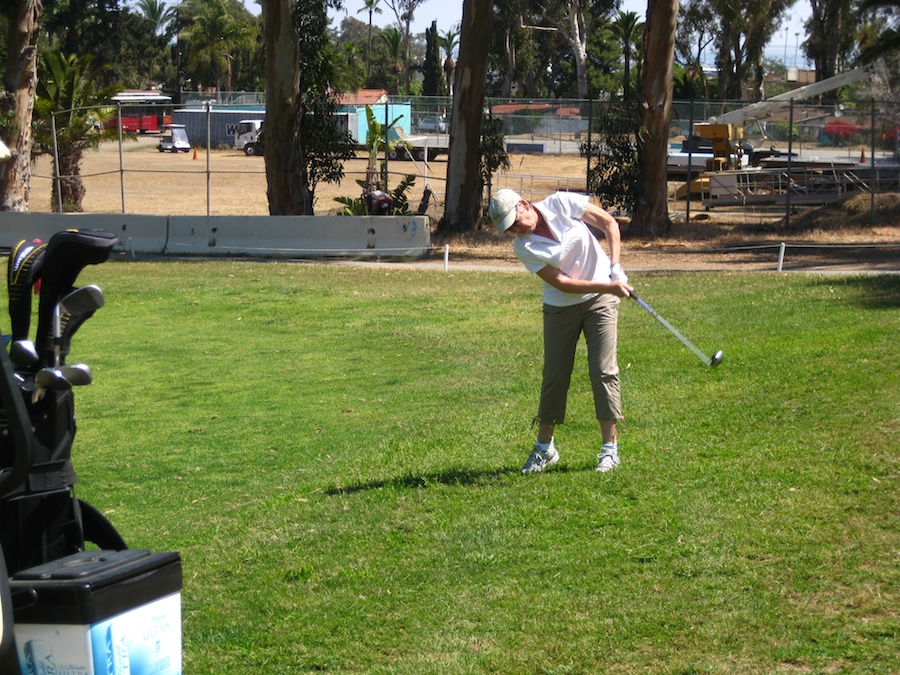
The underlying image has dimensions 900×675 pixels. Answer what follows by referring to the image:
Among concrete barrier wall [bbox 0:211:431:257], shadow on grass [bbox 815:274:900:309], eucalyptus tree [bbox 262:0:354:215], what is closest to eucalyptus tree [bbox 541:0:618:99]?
eucalyptus tree [bbox 262:0:354:215]

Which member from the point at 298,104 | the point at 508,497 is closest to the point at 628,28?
the point at 298,104

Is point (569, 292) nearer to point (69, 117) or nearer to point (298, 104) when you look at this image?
point (298, 104)

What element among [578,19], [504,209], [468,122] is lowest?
[504,209]

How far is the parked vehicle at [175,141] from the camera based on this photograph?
181 ft

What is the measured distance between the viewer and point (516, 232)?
661 centimetres

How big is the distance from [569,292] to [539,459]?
1.12 m

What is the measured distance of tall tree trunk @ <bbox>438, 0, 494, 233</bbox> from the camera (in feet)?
76.2

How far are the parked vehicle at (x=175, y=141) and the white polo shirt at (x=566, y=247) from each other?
168 feet

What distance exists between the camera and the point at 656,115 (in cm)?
2325

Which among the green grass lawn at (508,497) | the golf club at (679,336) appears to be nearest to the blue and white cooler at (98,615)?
the green grass lawn at (508,497)

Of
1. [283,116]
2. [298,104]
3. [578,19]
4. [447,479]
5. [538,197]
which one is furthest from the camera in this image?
[578,19]

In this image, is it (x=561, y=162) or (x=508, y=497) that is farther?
(x=561, y=162)

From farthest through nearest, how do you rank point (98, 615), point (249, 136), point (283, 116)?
point (249, 136), point (283, 116), point (98, 615)

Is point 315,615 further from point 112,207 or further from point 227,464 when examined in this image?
point 112,207
